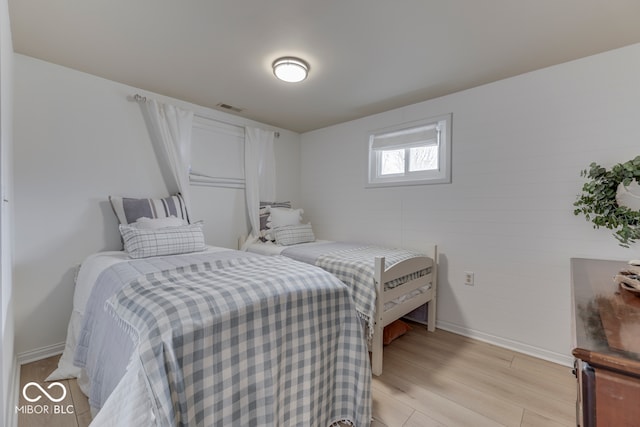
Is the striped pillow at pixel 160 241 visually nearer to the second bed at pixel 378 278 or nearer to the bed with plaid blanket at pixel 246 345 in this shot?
the bed with plaid blanket at pixel 246 345

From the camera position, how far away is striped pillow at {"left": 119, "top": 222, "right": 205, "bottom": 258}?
6.61 ft

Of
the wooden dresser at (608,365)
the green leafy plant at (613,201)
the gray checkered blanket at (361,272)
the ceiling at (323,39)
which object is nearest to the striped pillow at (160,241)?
the gray checkered blanket at (361,272)

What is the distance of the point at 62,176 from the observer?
7.14ft

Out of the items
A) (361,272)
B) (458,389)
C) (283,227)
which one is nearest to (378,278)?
(361,272)

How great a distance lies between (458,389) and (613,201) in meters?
1.47

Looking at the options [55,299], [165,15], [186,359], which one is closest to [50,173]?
[55,299]

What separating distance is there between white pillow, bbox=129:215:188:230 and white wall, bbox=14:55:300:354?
36cm

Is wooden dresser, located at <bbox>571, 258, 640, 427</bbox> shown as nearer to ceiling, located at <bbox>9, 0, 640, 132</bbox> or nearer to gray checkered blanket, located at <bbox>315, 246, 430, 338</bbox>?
gray checkered blanket, located at <bbox>315, 246, 430, 338</bbox>

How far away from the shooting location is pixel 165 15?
63.0 inches

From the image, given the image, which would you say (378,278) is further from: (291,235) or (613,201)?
(613,201)

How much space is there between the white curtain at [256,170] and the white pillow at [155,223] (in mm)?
897

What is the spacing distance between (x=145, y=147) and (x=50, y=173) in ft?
2.34

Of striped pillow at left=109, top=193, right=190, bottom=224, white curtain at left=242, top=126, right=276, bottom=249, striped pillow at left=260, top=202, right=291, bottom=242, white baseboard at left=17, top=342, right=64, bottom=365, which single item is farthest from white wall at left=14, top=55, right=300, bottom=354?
striped pillow at left=260, top=202, right=291, bottom=242

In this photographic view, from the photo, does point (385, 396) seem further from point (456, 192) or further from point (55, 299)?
point (55, 299)
